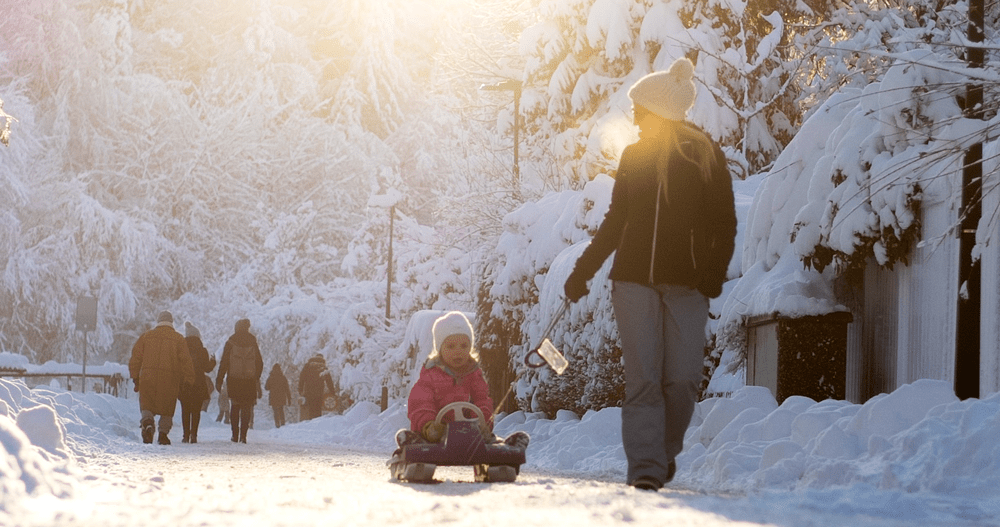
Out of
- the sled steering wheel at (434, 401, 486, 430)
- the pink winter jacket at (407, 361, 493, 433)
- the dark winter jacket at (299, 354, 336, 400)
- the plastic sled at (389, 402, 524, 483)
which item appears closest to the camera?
the plastic sled at (389, 402, 524, 483)

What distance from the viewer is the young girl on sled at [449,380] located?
26.0ft

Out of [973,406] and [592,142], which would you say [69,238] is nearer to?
[592,142]

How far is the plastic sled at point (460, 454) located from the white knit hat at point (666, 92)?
6.64 feet

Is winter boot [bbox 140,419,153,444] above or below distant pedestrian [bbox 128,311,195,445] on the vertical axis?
below

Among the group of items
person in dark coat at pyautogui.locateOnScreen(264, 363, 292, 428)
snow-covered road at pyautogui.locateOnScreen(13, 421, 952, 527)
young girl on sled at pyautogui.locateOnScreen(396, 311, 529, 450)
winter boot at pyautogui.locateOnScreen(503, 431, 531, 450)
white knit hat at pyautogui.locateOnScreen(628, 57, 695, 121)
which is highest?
white knit hat at pyautogui.locateOnScreen(628, 57, 695, 121)

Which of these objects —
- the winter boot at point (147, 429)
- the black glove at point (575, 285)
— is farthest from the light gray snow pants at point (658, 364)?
the winter boot at point (147, 429)

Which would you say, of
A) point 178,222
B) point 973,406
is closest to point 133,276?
point 178,222

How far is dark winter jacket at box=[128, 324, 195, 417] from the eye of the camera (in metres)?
16.2

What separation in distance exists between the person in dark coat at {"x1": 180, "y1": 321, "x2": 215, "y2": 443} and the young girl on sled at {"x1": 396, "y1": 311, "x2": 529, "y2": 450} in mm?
10790

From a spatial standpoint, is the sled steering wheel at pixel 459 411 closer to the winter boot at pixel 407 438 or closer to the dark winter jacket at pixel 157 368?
the winter boot at pixel 407 438

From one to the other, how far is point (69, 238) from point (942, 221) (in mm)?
34142

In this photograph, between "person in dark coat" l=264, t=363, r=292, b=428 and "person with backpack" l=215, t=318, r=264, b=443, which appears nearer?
"person with backpack" l=215, t=318, r=264, b=443

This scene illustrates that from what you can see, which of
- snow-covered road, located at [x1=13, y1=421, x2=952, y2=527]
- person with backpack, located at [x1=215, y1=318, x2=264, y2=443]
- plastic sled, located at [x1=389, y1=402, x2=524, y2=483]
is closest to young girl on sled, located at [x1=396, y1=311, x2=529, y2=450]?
plastic sled, located at [x1=389, y1=402, x2=524, y2=483]

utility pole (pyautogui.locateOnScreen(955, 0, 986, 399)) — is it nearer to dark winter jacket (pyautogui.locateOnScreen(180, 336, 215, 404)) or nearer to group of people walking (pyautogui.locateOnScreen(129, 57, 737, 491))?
group of people walking (pyautogui.locateOnScreen(129, 57, 737, 491))
